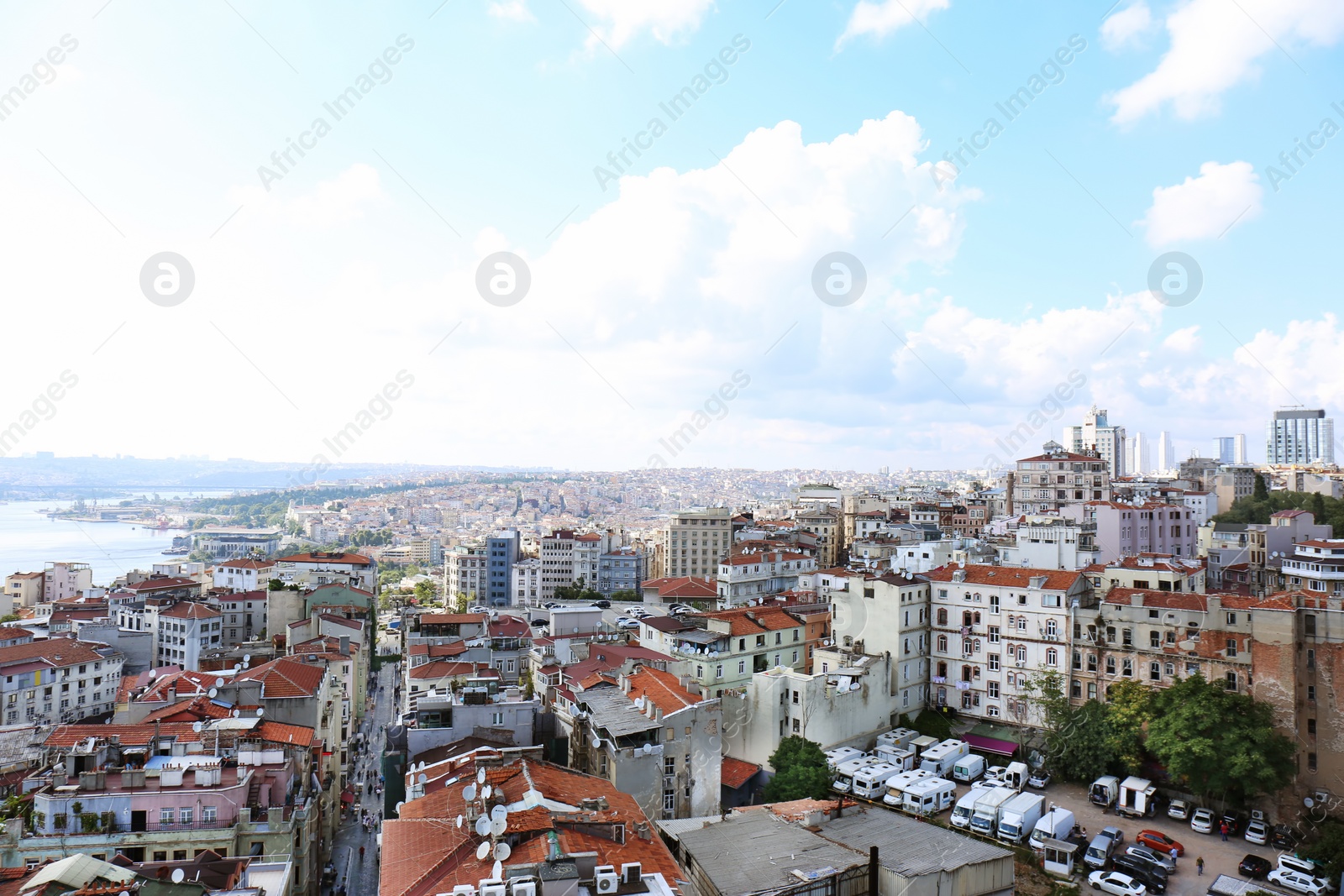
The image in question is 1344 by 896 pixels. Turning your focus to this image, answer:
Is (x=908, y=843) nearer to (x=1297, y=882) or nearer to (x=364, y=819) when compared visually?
(x=1297, y=882)

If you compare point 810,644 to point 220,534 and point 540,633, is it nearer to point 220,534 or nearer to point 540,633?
point 540,633

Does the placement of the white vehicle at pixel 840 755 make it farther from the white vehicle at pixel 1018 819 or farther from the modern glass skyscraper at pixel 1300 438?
the modern glass skyscraper at pixel 1300 438

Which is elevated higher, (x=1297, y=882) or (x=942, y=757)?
(x=942, y=757)

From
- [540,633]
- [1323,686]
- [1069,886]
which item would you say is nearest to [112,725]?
[540,633]

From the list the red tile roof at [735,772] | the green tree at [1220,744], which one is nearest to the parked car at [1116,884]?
the green tree at [1220,744]

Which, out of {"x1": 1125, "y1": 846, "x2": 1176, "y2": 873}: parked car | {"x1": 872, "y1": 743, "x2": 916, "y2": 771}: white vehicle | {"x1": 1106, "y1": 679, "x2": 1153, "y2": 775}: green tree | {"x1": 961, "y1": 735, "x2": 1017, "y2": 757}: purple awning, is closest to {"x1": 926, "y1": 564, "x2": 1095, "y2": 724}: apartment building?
{"x1": 961, "y1": 735, "x2": 1017, "y2": 757}: purple awning

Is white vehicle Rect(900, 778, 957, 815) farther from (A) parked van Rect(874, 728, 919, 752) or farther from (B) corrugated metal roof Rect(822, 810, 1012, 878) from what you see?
(B) corrugated metal roof Rect(822, 810, 1012, 878)

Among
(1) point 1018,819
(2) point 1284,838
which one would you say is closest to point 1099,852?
(1) point 1018,819
